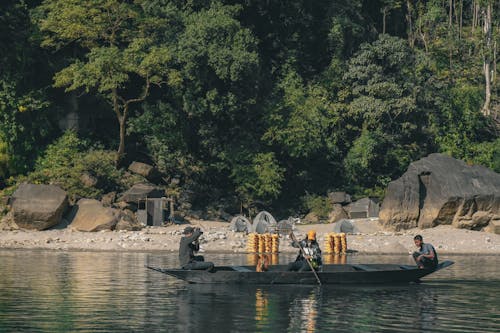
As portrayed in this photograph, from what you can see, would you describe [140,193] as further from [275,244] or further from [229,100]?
[275,244]

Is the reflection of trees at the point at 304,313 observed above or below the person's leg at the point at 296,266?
below

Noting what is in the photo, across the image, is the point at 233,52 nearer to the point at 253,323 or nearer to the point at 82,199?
the point at 82,199

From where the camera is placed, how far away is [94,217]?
162ft

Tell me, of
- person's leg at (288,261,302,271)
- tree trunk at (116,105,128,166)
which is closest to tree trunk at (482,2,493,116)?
tree trunk at (116,105,128,166)

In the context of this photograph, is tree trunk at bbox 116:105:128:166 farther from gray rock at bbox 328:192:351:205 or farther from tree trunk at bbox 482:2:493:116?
tree trunk at bbox 482:2:493:116

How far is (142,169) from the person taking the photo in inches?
2215

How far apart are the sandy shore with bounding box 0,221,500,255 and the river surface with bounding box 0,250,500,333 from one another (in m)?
9.15

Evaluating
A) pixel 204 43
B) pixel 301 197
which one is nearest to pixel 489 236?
pixel 301 197

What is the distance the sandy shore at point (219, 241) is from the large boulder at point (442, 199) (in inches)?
30.6

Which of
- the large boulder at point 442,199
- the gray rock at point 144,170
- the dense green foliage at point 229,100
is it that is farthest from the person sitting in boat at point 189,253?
the gray rock at point 144,170

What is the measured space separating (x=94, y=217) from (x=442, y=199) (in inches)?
722

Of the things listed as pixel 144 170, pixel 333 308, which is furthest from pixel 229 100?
pixel 333 308

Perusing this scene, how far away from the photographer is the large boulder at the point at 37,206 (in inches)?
1924

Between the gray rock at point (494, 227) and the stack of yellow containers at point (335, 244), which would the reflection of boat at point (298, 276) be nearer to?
the stack of yellow containers at point (335, 244)
